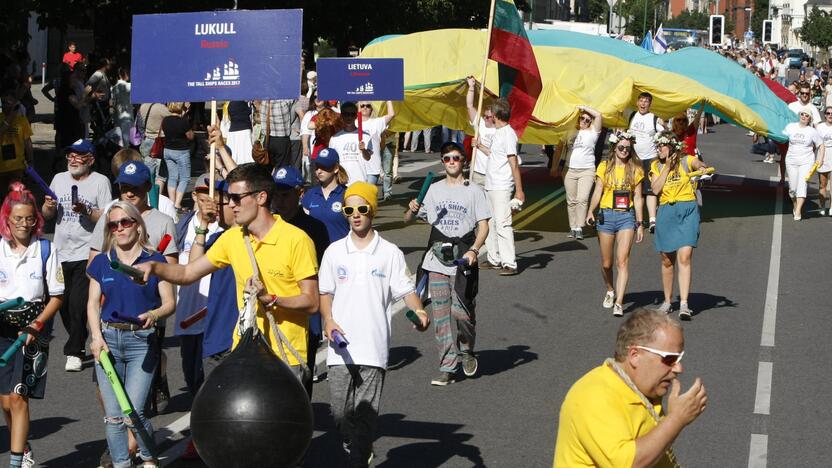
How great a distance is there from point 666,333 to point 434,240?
6.03 m

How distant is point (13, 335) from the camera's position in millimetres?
7965

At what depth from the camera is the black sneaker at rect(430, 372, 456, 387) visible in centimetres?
1059

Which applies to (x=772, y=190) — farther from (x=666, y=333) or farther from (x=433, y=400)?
(x=666, y=333)

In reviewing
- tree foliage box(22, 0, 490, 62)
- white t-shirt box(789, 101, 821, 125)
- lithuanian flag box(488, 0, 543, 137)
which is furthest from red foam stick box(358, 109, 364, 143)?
white t-shirt box(789, 101, 821, 125)

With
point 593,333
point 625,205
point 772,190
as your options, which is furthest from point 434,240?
point 772,190

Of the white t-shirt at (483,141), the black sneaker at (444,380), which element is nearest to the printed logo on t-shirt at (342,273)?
the black sneaker at (444,380)

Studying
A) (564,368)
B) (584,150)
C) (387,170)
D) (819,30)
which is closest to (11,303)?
(564,368)

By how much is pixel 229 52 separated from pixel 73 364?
11.1 ft

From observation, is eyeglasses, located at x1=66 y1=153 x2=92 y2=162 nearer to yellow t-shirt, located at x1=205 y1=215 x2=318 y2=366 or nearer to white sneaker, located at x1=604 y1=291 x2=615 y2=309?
yellow t-shirt, located at x1=205 y1=215 x2=318 y2=366

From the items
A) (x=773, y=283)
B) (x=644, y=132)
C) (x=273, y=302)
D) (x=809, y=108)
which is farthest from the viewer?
(x=809, y=108)

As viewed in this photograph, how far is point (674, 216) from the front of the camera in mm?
13555

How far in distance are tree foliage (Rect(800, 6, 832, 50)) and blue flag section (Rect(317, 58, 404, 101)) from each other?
10312 centimetres

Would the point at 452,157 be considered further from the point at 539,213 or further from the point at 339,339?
the point at 539,213

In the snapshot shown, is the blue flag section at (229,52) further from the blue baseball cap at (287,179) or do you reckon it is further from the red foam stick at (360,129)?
the red foam stick at (360,129)
